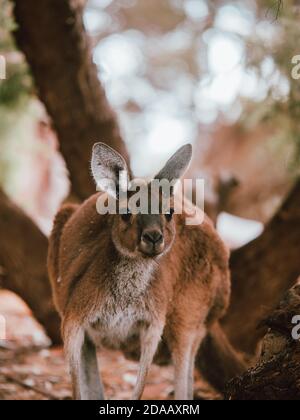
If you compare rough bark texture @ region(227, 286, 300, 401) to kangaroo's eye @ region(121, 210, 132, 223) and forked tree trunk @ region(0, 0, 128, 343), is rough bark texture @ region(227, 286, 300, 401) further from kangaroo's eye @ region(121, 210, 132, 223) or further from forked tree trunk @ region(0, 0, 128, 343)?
forked tree trunk @ region(0, 0, 128, 343)

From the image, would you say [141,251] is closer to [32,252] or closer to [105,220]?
[105,220]

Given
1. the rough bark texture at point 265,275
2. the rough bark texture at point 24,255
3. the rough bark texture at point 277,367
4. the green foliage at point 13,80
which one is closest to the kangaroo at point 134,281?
the rough bark texture at point 277,367

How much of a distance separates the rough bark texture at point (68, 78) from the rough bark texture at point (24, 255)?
2.26ft

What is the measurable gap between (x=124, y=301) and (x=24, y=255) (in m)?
2.65

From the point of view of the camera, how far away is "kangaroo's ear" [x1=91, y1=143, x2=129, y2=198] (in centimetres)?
386

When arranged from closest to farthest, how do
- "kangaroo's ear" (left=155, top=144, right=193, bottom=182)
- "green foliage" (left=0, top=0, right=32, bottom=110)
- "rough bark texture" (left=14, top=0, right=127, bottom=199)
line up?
"kangaroo's ear" (left=155, top=144, right=193, bottom=182) → "rough bark texture" (left=14, top=0, right=127, bottom=199) → "green foliage" (left=0, top=0, right=32, bottom=110)

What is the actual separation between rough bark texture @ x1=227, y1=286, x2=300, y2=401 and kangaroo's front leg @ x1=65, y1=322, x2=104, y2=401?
985mm

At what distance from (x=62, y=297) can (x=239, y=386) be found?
4.77ft

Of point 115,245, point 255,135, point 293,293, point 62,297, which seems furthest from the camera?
point 255,135

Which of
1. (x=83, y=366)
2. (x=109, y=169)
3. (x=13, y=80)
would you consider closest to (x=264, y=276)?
(x=83, y=366)

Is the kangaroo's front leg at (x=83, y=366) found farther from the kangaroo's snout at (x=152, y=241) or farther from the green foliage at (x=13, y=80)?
the green foliage at (x=13, y=80)

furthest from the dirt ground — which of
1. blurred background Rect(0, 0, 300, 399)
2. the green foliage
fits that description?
the green foliage
